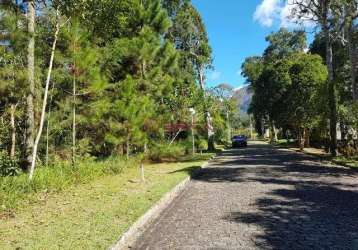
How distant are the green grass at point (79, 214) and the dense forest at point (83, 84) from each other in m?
2.03

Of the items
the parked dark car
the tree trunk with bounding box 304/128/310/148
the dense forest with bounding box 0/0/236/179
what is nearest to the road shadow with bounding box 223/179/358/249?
the dense forest with bounding box 0/0/236/179

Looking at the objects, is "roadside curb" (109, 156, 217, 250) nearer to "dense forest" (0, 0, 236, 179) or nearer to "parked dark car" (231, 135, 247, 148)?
"dense forest" (0, 0, 236, 179)

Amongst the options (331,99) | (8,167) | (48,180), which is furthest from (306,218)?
(331,99)

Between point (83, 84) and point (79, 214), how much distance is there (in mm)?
11572

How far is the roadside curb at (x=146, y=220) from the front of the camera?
285 inches

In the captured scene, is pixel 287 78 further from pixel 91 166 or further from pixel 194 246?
pixel 194 246

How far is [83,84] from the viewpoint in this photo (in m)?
20.1

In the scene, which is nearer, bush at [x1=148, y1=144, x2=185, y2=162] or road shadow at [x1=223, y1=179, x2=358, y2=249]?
road shadow at [x1=223, y1=179, x2=358, y2=249]

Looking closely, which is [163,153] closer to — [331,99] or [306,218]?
[331,99]

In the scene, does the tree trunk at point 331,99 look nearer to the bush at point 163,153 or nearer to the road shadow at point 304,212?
the road shadow at point 304,212

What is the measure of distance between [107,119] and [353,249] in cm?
1607

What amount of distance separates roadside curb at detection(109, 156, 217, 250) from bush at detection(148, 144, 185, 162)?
12.8 metres

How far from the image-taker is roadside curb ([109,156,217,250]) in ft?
23.7

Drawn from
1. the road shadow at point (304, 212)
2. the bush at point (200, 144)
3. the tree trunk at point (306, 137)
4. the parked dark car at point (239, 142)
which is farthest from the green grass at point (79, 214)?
the parked dark car at point (239, 142)
